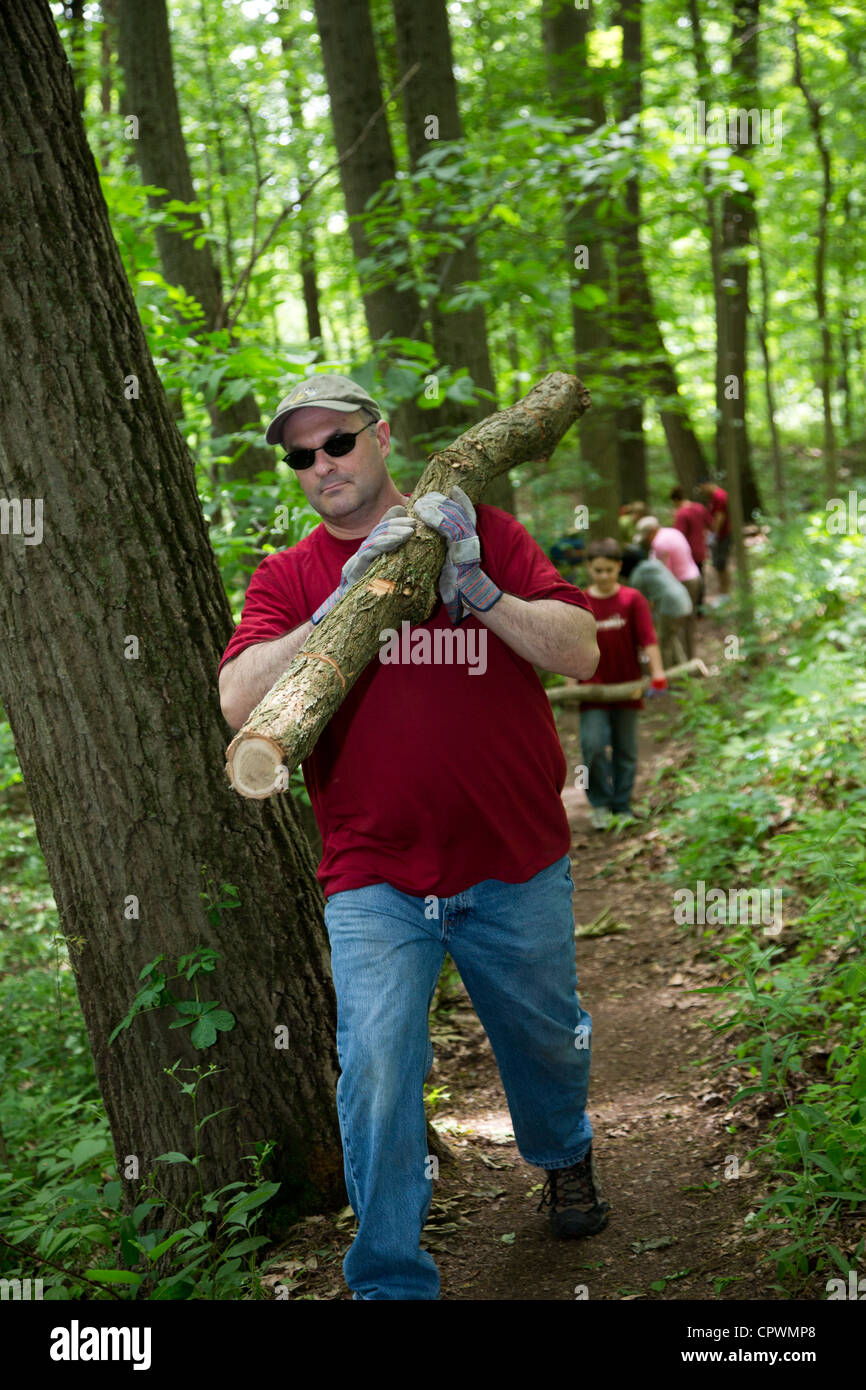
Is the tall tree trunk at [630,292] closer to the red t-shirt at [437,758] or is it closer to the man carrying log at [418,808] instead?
the man carrying log at [418,808]

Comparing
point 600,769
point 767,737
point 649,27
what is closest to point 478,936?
point 767,737

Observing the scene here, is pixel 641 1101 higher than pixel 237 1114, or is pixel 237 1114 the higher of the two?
pixel 237 1114

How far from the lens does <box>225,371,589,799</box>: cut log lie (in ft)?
8.50

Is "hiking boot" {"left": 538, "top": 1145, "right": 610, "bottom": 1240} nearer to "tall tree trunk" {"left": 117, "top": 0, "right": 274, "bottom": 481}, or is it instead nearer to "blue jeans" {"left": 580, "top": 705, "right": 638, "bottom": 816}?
"blue jeans" {"left": 580, "top": 705, "right": 638, "bottom": 816}

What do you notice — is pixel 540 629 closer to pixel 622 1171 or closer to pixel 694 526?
pixel 622 1171

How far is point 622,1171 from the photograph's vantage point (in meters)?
3.84

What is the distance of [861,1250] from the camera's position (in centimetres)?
278

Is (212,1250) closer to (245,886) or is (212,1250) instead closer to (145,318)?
(245,886)

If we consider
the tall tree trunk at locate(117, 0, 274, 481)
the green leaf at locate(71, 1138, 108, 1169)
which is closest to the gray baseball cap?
the green leaf at locate(71, 1138, 108, 1169)

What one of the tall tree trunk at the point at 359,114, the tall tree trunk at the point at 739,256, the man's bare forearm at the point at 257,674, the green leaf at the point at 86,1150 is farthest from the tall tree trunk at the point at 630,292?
the green leaf at the point at 86,1150

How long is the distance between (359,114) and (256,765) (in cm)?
829

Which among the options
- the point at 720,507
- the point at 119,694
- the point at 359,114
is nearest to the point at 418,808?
the point at 119,694
